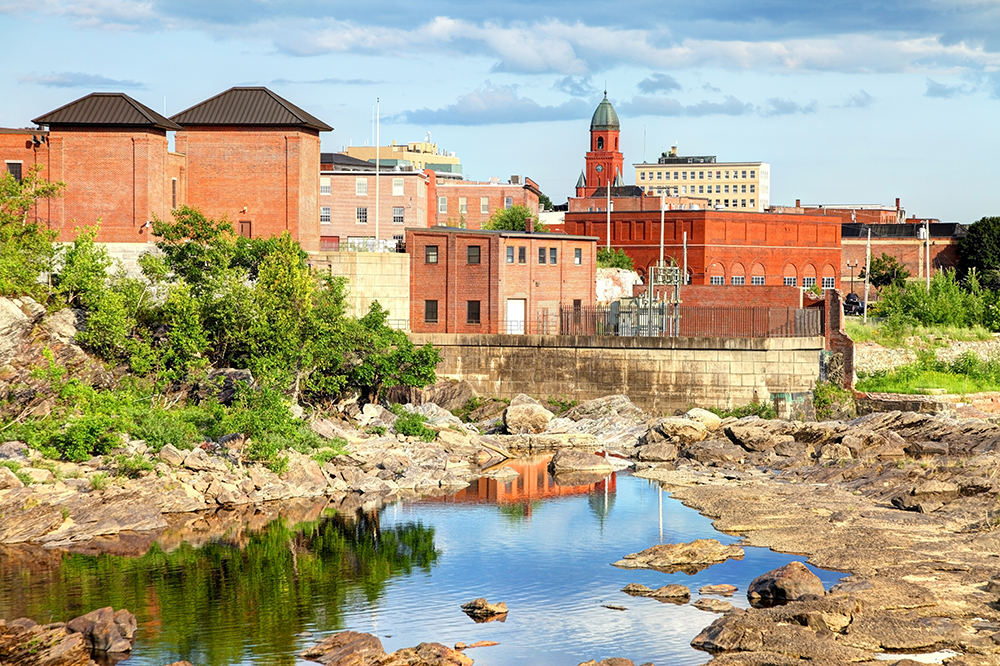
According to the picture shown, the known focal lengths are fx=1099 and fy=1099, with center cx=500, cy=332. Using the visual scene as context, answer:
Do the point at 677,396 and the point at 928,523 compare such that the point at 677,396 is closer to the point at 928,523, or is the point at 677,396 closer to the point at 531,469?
the point at 531,469

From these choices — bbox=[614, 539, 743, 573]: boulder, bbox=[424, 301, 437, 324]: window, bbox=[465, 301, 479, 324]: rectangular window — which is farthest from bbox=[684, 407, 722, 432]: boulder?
bbox=[614, 539, 743, 573]: boulder

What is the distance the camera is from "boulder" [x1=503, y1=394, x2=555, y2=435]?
159 feet

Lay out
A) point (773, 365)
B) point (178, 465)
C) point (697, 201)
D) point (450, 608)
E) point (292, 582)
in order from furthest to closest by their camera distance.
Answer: point (697, 201) → point (773, 365) → point (178, 465) → point (292, 582) → point (450, 608)

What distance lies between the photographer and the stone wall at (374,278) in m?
54.1

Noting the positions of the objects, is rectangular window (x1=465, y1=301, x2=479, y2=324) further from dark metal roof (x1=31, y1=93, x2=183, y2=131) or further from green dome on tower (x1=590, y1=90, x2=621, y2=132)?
green dome on tower (x1=590, y1=90, x2=621, y2=132)

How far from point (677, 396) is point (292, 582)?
27789 mm

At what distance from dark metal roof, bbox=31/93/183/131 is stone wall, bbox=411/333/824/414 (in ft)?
56.7

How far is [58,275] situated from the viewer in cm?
4409

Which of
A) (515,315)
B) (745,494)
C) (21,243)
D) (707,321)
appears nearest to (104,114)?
(21,243)

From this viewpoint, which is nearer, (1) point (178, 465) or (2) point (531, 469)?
(1) point (178, 465)

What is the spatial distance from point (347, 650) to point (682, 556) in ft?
34.9

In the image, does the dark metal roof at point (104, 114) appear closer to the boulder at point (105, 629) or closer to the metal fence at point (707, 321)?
the metal fence at point (707, 321)

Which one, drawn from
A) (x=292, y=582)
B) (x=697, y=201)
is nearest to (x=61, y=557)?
(x=292, y=582)

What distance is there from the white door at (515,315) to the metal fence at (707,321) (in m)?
4.31
